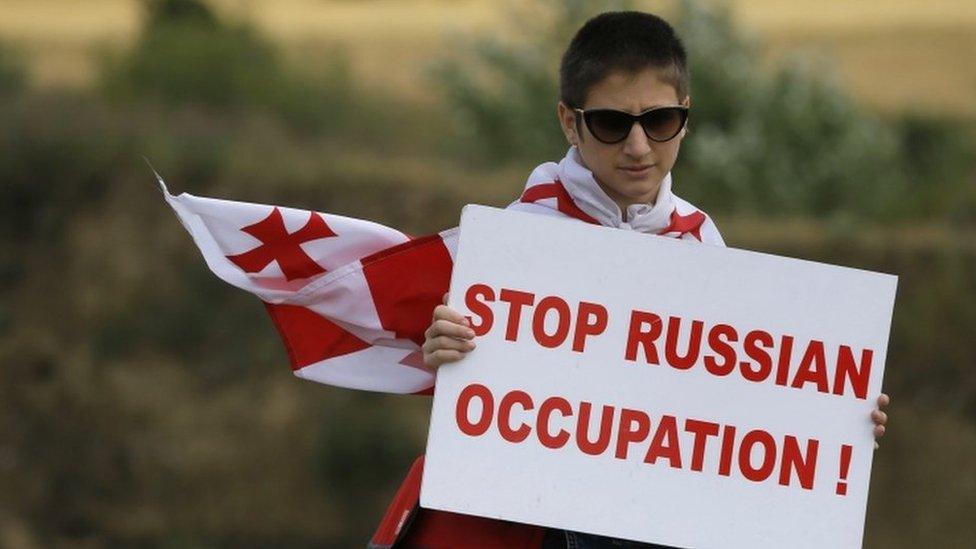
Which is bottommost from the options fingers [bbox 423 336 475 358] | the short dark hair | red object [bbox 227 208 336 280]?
fingers [bbox 423 336 475 358]

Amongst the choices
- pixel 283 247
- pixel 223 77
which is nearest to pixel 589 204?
pixel 283 247

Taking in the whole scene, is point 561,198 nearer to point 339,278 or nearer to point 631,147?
point 631,147

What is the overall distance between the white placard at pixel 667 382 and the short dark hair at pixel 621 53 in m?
0.31

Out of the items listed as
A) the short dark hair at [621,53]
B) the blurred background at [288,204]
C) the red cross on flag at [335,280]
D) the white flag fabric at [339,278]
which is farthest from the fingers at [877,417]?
the blurred background at [288,204]

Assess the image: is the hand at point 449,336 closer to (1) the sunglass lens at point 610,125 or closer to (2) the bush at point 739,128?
(1) the sunglass lens at point 610,125

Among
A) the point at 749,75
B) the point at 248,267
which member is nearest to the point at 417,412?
the point at 749,75

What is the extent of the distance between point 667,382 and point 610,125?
1.71 feet

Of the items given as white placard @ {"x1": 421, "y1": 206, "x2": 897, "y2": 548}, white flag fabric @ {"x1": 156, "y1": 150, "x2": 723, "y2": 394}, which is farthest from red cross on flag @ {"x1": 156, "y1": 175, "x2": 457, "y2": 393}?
white placard @ {"x1": 421, "y1": 206, "x2": 897, "y2": 548}

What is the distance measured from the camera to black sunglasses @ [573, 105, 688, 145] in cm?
434

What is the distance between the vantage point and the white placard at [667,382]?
4328mm

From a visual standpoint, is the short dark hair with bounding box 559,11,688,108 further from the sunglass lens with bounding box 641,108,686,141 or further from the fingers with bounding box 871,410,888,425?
the fingers with bounding box 871,410,888,425

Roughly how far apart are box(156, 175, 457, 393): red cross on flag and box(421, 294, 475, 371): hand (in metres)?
0.36

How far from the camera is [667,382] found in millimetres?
4387

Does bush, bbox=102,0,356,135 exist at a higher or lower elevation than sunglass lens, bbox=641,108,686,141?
higher
